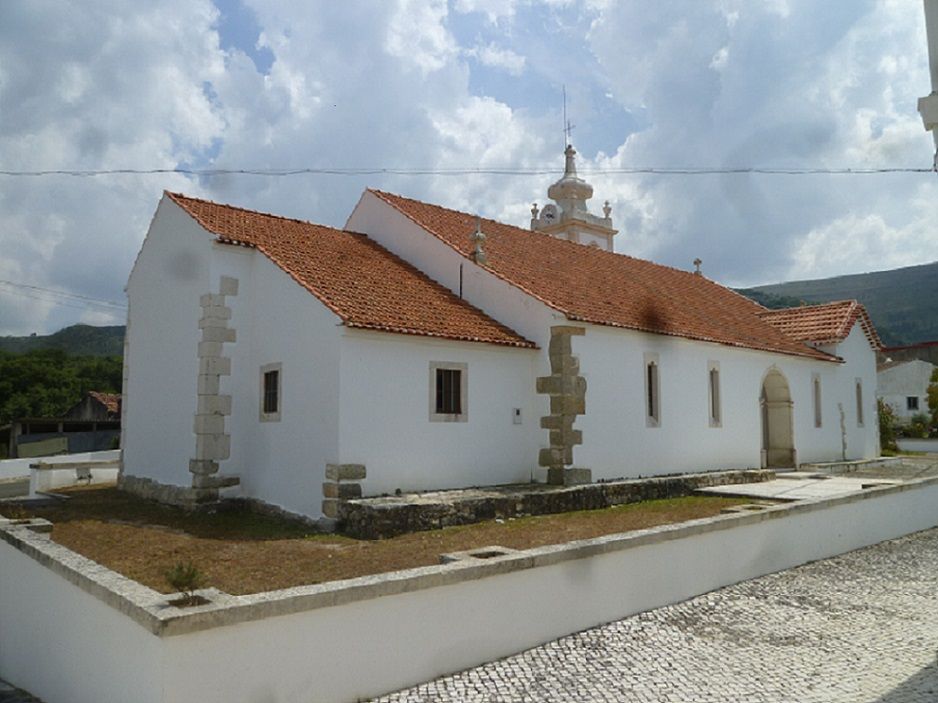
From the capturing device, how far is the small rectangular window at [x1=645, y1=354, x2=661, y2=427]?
51.8 feet

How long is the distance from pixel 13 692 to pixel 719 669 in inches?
248

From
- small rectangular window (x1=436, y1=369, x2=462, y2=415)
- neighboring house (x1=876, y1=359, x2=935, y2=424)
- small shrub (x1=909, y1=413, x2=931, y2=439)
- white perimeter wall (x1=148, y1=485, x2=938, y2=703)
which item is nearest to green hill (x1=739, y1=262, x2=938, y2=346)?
neighboring house (x1=876, y1=359, x2=935, y2=424)

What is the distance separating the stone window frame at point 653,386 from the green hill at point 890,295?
270 feet

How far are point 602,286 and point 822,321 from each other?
11100 mm

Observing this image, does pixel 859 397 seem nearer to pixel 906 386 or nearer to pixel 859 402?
pixel 859 402

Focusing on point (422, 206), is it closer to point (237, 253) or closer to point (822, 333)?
point (237, 253)

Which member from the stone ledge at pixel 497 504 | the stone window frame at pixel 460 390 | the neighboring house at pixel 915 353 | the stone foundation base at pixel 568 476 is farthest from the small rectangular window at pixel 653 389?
the neighboring house at pixel 915 353

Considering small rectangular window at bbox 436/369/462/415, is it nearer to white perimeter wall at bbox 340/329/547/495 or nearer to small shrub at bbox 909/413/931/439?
white perimeter wall at bbox 340/329/547/495

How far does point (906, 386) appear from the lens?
1796 inches

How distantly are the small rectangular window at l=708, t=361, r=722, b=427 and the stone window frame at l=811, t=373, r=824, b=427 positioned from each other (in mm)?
6161

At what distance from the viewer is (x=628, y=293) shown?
1792 centimetres

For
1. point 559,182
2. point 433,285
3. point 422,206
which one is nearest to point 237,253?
point 433,285

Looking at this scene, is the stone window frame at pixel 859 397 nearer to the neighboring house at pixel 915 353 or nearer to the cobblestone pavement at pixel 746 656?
the cobblestone pavement at pixel 746 656

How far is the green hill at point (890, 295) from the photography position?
107562mm
